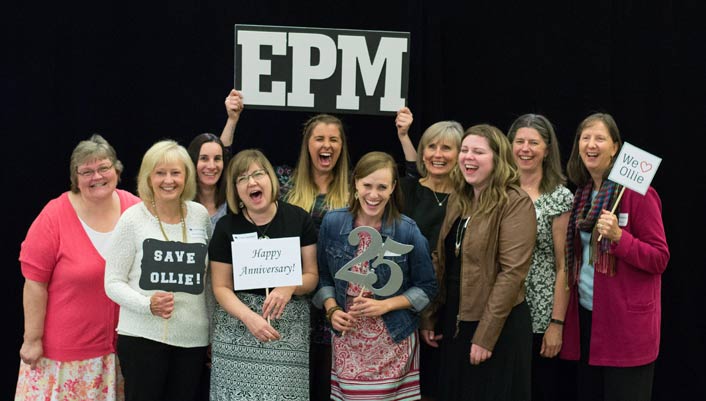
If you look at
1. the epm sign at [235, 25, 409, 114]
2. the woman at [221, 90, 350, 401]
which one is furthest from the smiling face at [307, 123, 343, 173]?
the epm sign at [235, 25, 409, 114]

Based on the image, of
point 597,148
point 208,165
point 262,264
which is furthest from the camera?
point 208,165

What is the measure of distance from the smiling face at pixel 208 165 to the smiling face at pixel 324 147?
43cm

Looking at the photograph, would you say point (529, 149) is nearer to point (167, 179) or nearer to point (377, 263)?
point (377, 263)

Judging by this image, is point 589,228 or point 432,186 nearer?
point 589,228

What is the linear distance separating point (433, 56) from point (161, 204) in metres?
1.78

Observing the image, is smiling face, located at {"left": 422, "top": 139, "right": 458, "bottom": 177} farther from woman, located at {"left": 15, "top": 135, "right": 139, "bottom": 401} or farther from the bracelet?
woman, located at {"left": 15, "top": 135, "right": 139, "bottom": 401}

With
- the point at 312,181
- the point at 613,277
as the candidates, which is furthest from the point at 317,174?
the point at 613,277

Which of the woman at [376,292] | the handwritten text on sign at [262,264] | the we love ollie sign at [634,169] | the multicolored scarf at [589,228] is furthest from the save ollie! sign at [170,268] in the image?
the we love ollie sign at [634,169]

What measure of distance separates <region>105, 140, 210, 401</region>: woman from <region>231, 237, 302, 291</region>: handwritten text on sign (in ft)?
0.53

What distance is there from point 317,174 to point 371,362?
1.01 m

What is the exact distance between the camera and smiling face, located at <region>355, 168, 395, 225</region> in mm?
3115

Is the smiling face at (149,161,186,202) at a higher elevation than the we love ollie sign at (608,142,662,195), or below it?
below

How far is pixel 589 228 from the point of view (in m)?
3.36

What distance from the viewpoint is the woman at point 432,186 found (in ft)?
11.7
